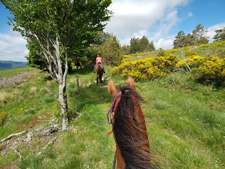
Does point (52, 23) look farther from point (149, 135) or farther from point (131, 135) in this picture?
point (149, 135)

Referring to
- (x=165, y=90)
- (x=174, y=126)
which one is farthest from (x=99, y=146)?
(x=165, y=90)

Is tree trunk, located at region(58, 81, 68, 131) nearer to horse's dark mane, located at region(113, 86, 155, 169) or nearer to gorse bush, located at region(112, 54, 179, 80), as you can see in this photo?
horse's dark mane, located at region(113, 86, 155, 169)

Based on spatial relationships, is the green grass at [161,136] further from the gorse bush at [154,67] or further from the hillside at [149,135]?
the gorse bush at [154,67]

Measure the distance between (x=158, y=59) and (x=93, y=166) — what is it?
28.0 ft

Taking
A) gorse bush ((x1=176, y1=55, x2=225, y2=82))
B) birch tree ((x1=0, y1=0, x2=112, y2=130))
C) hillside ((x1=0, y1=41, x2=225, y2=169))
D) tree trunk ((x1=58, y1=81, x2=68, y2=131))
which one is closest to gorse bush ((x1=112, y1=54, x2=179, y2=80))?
gorse bush ((x1=176, y1=55, x2=225, y2=82))

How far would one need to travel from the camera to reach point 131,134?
82 centimetres

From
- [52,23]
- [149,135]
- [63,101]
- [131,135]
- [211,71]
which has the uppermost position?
[52,23]

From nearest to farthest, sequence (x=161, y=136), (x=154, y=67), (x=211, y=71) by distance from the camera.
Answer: (x=161, y=136)
(x=211, y=71)
(x=154, y=67)

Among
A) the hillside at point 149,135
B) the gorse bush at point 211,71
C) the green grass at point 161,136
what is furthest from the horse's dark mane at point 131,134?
the gorse bush at point 211,71

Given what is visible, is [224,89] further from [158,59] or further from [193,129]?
[158,59]

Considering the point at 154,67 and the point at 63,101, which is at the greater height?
the point at 154,67

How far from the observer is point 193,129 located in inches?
122

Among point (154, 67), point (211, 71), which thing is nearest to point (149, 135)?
point (211, 71)

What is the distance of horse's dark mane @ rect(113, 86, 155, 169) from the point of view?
0.74 meters
